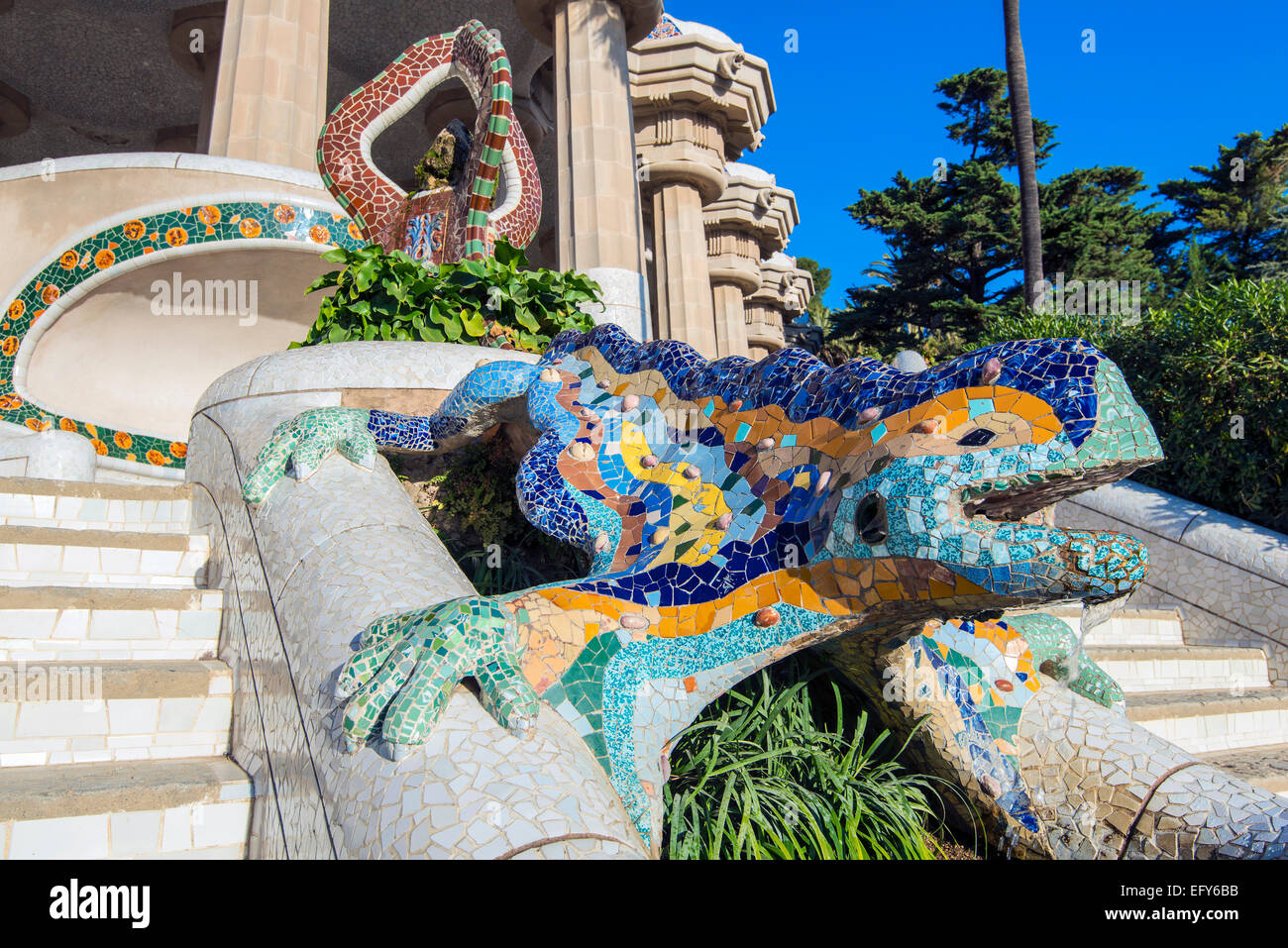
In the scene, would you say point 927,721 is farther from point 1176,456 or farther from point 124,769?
point 1176,456

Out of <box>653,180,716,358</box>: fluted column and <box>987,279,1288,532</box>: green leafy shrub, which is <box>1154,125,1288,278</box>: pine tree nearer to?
<box>653,180,716,358</box>: fluted column

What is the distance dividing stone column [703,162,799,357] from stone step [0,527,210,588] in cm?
1678

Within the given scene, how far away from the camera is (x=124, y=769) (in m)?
2.51

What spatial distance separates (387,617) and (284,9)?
9.27 m

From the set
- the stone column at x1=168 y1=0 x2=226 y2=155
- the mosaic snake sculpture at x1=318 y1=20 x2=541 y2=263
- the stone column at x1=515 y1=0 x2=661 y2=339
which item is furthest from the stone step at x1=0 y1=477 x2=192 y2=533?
the stone column at x1=168 y1=0 x2=226 y2=155

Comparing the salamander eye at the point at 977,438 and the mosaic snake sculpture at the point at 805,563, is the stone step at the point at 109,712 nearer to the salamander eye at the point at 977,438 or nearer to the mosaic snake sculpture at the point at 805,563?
the mosaic snake sculpture at the point at 805,563

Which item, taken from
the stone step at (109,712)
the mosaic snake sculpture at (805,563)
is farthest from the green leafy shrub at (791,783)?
the stone step at (109,712)

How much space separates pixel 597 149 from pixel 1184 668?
290 inches

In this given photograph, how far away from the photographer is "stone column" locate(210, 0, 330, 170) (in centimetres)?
879

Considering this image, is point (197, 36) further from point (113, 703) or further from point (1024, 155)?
point (113, 703)

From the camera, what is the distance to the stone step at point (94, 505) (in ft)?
13.5

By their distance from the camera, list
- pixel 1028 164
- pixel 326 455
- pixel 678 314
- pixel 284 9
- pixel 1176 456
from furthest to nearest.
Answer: pixel 678 314, pixel 1028 164, pixel 284 9, pixel 1176 456, pixel 326 455

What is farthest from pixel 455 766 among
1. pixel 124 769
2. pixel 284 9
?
pixel 284 9

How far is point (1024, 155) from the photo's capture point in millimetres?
13492
